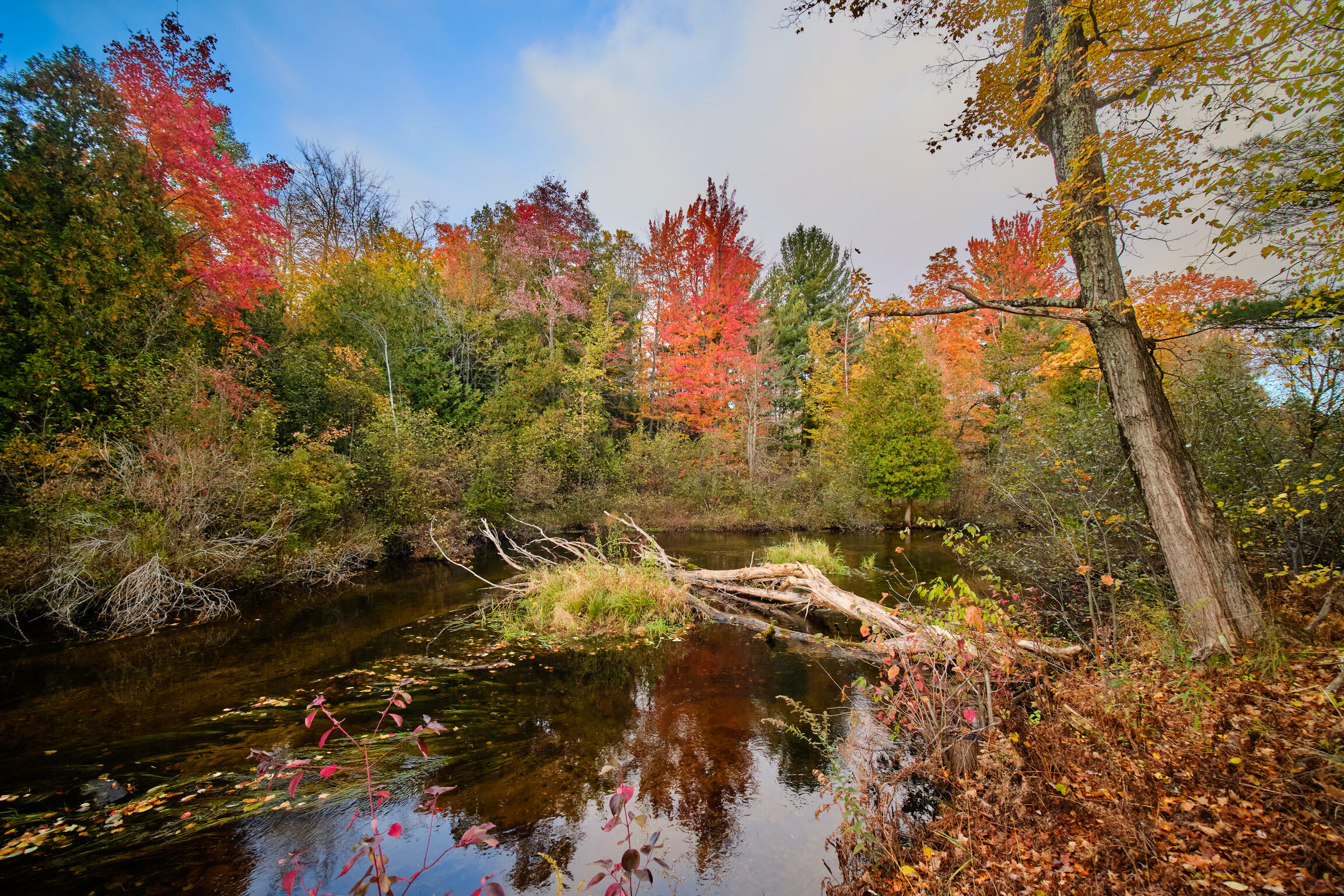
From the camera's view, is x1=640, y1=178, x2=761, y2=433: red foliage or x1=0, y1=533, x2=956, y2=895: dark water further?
x1=640, y1=178, x2=761, y2=433: red foliage

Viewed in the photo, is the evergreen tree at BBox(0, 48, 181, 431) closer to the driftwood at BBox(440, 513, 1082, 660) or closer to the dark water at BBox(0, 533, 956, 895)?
the dark water at BBox(0, 533, 956, 895)

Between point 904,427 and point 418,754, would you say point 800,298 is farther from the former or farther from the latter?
point 418,754

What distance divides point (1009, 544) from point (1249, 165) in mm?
5268

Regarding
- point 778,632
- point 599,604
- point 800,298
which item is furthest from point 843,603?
point 800,298

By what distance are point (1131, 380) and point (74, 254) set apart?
16.4m

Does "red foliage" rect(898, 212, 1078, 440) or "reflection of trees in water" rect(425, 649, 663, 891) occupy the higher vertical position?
"red foliage" rect(898, 212, 1078, 440)

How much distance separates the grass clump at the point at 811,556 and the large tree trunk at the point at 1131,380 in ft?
22.4

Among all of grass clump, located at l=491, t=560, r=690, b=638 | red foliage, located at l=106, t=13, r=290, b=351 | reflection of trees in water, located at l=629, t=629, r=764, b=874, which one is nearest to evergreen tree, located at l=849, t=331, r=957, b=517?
grass clump, located at l=491, t=560, r=690, b=638

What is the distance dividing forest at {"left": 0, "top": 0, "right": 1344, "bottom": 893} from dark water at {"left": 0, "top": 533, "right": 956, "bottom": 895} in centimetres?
79

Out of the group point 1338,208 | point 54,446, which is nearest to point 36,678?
point 54,446

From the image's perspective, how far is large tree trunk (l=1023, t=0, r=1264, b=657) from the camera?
14.2 feet

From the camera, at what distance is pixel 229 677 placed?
6438mm

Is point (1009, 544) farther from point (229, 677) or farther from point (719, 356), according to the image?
point (719, 356)

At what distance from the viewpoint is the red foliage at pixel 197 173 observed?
11258mm
